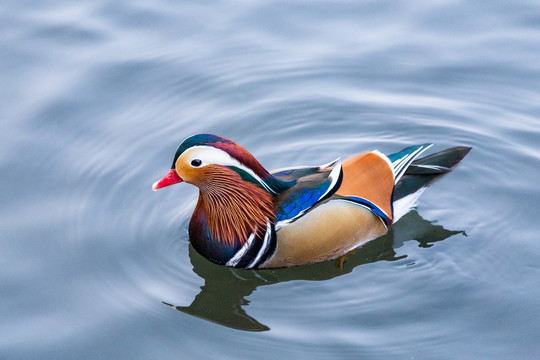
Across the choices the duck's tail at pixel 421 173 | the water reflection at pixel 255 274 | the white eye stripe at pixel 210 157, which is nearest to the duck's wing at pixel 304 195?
the white eye stripe at pixel 210 157

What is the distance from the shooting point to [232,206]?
6.06 m

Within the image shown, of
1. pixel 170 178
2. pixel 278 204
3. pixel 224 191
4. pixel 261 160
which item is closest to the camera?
pixel 170 178

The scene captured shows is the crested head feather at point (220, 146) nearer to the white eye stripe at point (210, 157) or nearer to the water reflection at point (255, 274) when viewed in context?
the white eye stripe at point (210, 157)

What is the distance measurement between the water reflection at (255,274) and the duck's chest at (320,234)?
8 cm

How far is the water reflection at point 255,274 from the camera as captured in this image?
5691 mm

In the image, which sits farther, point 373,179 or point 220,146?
point 373,179

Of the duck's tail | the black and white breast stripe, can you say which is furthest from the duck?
the duck's tail

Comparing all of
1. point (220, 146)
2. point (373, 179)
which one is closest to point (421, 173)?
point (373, 179)

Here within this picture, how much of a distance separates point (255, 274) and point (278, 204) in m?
0.54

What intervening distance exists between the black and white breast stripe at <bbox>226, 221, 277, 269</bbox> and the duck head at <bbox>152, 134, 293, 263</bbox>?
38 millimetres

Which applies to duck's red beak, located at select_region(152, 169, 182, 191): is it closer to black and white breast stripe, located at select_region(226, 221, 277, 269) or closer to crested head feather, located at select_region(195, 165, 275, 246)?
crested head feather, located at select_region(195, 165, 275, 246)

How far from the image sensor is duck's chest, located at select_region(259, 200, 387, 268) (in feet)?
19.3

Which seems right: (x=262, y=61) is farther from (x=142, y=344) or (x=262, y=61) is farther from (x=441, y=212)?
(x=142, y=344)

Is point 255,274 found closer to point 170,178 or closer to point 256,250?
point 256,250
